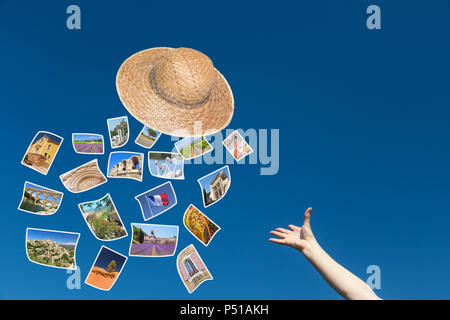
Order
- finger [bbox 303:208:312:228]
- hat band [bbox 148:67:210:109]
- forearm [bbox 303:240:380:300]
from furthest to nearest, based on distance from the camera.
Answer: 1. hat band [bbox 148:67:210:109]
2. finger [bbox 303:208:312:228]
3. forearm [bbox 303:240:380:300]

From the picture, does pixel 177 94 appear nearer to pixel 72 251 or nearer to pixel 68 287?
pixel 72 251

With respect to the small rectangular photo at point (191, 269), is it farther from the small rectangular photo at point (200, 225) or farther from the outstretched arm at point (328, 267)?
the outstretched arm at point (328, 267)

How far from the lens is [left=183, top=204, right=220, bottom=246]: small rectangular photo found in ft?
11.7

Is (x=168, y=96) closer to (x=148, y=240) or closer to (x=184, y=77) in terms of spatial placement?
(x=184, y=77)

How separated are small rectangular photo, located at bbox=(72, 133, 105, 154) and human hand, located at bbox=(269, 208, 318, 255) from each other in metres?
2.12

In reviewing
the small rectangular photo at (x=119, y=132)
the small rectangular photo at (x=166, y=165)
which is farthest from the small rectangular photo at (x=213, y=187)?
the small rectangular photo at (x=119, y=132)

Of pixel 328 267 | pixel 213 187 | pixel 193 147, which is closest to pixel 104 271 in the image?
pixel 213 187

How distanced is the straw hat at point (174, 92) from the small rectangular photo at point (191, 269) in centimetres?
113

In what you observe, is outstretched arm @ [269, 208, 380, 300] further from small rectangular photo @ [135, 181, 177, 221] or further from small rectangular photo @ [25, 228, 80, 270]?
small rectangular photo @ [25, 228, 80, 270]

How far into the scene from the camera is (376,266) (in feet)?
11.3

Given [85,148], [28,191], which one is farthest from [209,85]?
[28,191]

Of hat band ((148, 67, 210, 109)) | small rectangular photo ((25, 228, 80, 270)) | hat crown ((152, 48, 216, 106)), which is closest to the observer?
hat crown ((152, 48, 216, 106))

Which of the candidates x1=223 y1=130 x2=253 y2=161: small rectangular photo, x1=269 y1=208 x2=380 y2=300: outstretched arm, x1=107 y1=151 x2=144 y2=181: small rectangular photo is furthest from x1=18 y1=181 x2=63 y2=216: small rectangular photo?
x1=269 y1=208 x2=380 y2=300: outstretched arm

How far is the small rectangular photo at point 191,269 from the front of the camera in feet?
11.5
